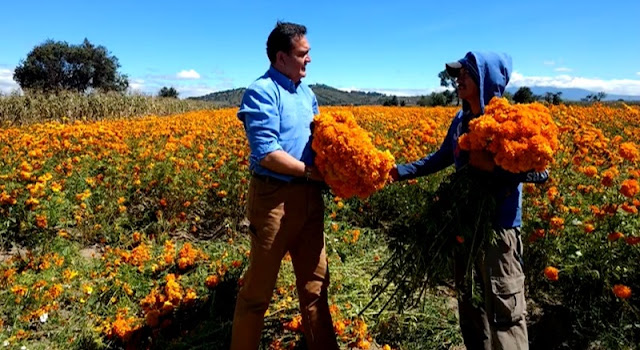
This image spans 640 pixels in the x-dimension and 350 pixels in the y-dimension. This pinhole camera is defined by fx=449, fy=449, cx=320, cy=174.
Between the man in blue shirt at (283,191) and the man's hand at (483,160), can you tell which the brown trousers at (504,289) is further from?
the man in blue shirt at (283,191)

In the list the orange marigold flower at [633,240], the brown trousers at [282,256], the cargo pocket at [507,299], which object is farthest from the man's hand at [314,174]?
the orange marigold flower at [633,240]

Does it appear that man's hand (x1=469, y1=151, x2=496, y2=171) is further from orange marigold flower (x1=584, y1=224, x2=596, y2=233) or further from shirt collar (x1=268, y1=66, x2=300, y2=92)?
orange marigold flower (x1=584, y1=224, x2=596, y2=233)

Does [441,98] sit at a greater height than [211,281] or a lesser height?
greater

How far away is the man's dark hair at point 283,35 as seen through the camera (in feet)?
7.90

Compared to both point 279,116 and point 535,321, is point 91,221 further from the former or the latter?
point 535,321

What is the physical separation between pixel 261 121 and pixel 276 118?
89 mm

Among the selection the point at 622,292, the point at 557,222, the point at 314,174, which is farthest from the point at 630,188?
the point at 314,174

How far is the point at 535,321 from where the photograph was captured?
362 centimetres

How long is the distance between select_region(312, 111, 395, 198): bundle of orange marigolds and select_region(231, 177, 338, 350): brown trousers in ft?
0.73

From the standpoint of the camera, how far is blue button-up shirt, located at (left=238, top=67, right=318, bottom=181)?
2.35 meters

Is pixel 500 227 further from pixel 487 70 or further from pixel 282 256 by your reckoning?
pixel 282 256

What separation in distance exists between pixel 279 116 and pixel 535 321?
274 centimetres

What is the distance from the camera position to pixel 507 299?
246 centimetres

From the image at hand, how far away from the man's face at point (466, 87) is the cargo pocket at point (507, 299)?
103 centimetres
